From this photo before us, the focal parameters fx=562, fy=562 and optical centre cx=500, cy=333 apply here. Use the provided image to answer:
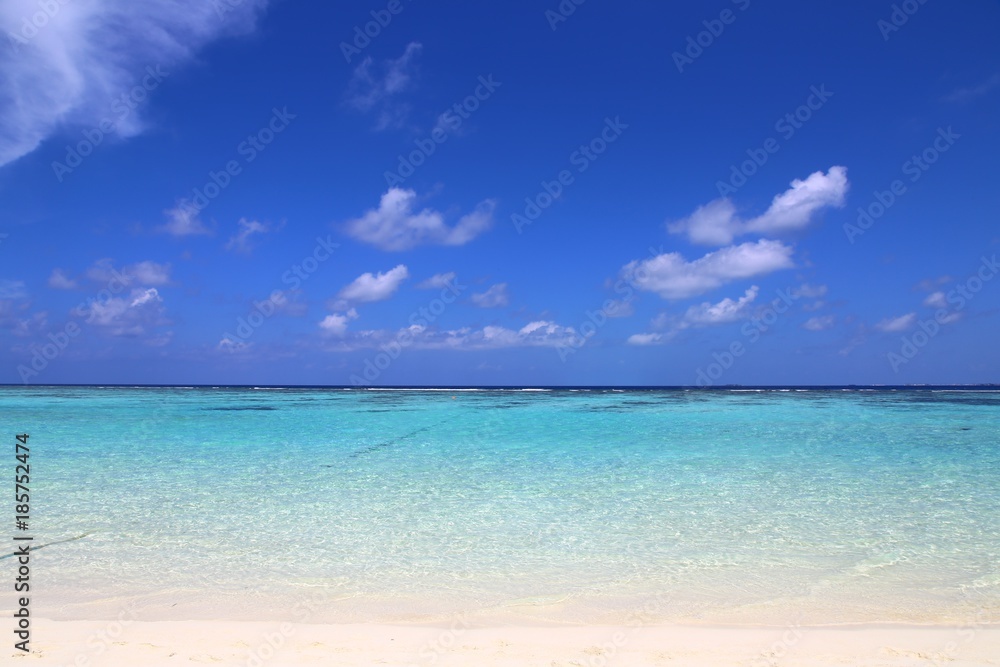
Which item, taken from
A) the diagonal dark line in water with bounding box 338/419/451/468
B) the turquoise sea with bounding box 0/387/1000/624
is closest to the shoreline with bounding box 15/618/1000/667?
the turquoise sea with bounding box 0/387/1000/624

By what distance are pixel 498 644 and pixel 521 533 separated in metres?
3.05

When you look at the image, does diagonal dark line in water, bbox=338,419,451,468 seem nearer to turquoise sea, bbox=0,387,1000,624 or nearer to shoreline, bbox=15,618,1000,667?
turquoise sea, bbox=0,387,1000,624

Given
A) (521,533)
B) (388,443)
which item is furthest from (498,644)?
(388,443)

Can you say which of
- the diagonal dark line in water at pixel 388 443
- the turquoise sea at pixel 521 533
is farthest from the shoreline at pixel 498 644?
the diagonal dark line in water at pixel 388 443

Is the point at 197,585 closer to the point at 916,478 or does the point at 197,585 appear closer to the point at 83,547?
the point at 83,547

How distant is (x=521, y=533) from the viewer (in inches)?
295

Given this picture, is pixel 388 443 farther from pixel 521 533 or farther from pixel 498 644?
pixel 498 644

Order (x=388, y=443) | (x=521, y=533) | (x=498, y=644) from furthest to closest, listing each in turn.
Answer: (x=388, y=443)
(x=521, y=533)
(x=498, y=644)

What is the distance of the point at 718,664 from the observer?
408cm

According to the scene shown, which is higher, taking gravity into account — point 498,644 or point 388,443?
point 388,443

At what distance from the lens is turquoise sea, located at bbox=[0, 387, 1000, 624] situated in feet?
17.5

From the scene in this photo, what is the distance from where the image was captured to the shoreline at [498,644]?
4133 mm

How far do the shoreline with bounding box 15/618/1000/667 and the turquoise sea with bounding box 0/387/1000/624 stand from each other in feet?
0.96

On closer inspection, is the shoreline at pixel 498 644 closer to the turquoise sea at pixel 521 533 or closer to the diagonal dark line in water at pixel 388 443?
the turquoise sea at pixel 521 533
